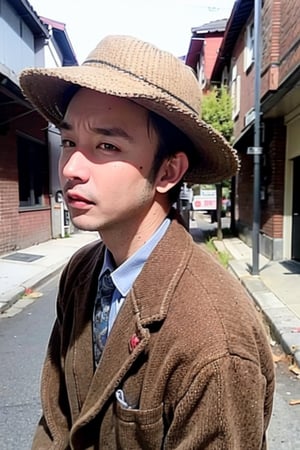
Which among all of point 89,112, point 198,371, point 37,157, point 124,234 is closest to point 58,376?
point 124,234

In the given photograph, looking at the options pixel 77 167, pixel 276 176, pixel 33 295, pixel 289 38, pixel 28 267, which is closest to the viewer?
pixel 77 167

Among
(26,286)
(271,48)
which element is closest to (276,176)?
(271,48)

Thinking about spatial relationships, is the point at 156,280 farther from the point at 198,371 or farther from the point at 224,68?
the point at 224,68

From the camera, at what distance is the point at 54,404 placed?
147 cm

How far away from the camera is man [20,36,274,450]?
0.96 meters

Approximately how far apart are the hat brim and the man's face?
0.06 m

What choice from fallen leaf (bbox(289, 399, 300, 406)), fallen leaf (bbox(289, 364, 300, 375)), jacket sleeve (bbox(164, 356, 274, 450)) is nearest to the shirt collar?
jacket sleeve (bbox(164, 356, 274, 450))

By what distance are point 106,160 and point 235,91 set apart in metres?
13.9

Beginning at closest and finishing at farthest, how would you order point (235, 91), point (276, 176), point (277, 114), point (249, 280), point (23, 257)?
point (249, 280)
point (277, 114)
point (276, 176)
point (23, 257)
point (235, 91)

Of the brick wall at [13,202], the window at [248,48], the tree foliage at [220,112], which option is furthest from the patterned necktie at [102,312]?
the tree foliage at [220,112]

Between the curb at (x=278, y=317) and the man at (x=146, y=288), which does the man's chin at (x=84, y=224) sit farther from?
the curb at (x=278, y=317)

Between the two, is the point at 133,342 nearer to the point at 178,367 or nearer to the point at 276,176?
the point at 178,367

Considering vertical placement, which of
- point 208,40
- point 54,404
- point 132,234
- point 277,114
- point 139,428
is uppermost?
point 208,40

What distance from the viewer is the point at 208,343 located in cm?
95
